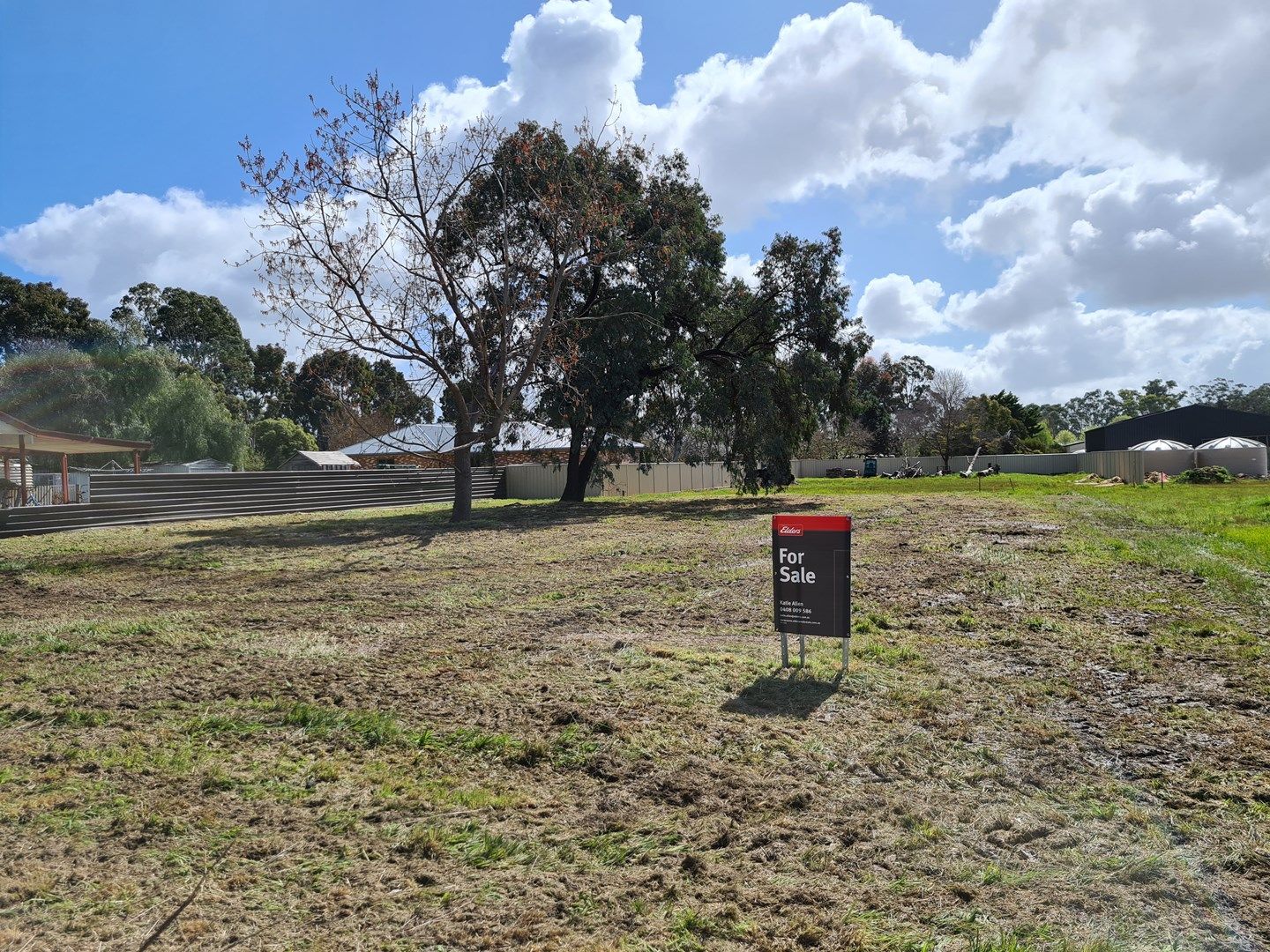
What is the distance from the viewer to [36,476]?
25.8m

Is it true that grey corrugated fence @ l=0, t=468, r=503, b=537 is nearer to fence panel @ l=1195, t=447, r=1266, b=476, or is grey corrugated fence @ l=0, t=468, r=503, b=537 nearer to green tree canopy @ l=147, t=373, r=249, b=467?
green tree canopy @ l=147, t=373, r=249, b=467

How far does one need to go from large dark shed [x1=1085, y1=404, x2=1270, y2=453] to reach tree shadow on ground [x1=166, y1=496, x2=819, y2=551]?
42.8 meters

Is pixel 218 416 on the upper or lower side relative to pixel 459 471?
upper

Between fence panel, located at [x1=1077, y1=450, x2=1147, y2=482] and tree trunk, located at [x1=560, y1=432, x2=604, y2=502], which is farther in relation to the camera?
fence panel, located at [x1=1077, y1=450, x2=1147, y2=482]

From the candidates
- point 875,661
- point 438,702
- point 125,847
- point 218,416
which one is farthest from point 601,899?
point 218,416

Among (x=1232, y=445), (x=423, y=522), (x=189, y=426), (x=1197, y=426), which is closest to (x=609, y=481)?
(x=423, y=522)

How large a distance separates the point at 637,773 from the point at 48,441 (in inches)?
944

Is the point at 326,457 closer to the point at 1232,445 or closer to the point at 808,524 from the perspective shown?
the point at 808,524

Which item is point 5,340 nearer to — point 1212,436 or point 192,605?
point 192,605

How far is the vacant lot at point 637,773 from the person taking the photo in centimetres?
283

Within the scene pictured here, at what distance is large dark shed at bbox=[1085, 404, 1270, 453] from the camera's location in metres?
56.0

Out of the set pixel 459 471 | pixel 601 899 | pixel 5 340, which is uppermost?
pixel 5 340

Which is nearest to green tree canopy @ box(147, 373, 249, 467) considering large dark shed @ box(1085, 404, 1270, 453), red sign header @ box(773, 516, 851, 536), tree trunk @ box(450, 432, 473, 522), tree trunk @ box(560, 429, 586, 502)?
tree trunk @ box(560, 429, 586, 502)

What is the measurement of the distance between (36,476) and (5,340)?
24.9 meters
